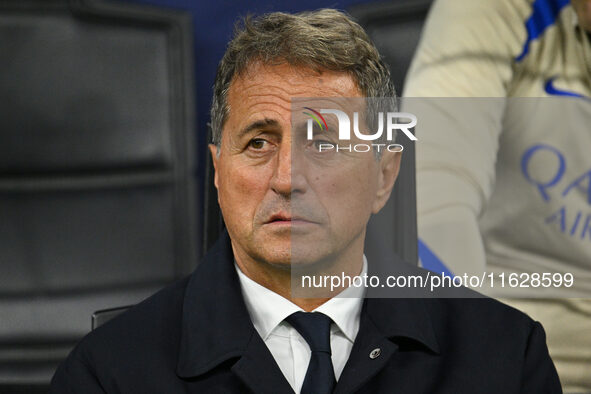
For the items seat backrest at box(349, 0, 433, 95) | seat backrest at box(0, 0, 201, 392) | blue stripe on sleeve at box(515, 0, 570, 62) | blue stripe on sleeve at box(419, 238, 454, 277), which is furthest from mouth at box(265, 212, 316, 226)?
seat backrest at box(0, 0, 201, 392)

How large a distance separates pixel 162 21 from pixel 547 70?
31.8 inches

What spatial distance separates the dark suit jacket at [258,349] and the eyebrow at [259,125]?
4.5 inches

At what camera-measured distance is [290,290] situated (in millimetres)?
750

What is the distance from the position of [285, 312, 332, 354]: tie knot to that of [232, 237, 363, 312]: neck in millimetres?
12

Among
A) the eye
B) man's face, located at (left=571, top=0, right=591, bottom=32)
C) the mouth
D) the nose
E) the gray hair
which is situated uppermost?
man's face, located at (left=571, top=0, right=591, bottom=32)

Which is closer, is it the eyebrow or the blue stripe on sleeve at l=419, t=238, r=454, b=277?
the eyebrow

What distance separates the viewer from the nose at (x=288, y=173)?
0.71m

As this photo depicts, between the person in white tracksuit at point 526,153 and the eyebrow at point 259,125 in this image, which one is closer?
the eyebrow at point 259,125

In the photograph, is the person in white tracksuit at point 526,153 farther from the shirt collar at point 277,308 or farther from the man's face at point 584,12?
the shirt collar at point 277,308

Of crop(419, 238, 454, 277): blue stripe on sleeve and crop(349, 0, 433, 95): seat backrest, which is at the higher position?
crop(349, 0, 433, 95): seat backrest

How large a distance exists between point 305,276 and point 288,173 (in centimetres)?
10

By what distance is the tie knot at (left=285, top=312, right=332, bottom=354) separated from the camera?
2.42ft

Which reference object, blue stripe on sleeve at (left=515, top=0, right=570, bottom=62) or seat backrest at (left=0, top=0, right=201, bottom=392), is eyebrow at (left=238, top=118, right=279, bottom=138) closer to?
blue stripe on sleeve at (left=515, top=0, right=570, bottom=62)

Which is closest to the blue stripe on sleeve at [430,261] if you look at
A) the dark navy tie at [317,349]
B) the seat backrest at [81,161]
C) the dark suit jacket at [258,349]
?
the dark suit jacket at [258,349]
